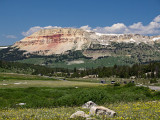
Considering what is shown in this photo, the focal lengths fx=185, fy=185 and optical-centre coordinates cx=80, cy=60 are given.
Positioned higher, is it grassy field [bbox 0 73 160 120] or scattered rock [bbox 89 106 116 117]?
scattered rock [bbox 89 106 116 117]

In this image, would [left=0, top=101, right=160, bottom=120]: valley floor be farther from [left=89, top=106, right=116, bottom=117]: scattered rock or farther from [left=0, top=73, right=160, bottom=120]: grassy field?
[left=89, top=106, right=116, bottom=117]: scattered rock

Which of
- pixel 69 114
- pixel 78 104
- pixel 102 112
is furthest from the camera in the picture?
pixel 78 104

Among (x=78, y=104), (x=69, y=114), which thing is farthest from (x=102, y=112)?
(x=78, y=104)

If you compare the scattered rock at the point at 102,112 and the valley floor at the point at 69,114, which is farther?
the scattered rock at the point at 102,112

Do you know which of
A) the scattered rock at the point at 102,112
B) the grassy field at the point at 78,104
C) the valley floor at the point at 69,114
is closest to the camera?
the valley floor at the point at 69,114

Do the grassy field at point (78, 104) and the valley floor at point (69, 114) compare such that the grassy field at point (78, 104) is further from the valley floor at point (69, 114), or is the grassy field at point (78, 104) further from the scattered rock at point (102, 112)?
the scattered rock at point (102, 112)

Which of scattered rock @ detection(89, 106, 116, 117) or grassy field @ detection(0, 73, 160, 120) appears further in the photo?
grassy field @ detection(0, 73, 160, 120)

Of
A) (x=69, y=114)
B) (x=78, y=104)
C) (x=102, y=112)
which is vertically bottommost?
(x=78, y=104)

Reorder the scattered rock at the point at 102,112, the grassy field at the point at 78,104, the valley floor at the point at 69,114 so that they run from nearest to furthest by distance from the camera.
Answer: the valley floor at the point at 69,114, the scattered rock at the point at 102,112, the grassy field at the point at 78,104

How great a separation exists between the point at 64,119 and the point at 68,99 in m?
17.6

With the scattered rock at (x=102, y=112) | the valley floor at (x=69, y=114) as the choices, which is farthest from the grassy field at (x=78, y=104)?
the scattered rock at (x=102, y=112)

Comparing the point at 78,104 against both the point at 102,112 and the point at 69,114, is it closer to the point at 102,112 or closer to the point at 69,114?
the point at 69,114

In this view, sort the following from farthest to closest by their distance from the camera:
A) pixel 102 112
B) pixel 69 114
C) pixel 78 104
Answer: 1. pixel 78 104
2. pixel 69 114
3. pixel 102 112

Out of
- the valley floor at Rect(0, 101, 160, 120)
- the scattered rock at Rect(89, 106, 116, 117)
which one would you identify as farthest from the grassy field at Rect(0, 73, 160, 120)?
the scattered rock at Rect(89, 106, 116, 117)
